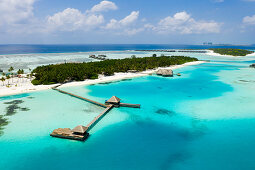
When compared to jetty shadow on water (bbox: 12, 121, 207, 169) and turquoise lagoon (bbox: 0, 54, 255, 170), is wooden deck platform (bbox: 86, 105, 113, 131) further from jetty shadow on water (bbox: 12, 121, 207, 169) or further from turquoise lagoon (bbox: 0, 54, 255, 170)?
jetty shadow on water (bbox: 12, 121, 207, 169)

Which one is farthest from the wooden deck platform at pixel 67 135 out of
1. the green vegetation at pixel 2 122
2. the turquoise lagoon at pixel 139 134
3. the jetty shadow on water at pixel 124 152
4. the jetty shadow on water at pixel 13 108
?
the jetty shadow on water at pixel 13 108

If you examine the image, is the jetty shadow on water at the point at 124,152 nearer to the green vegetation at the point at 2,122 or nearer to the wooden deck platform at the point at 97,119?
the wooden deck platform at the point at 97,119

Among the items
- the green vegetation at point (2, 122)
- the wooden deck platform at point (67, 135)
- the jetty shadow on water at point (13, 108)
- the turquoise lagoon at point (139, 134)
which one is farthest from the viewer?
the jetty shadow on water at point (13, 108)

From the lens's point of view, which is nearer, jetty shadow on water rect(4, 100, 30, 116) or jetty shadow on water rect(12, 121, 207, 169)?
jetty shadow on water rect(12, 121, 207, 169)

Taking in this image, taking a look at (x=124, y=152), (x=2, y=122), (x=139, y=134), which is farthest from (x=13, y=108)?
(x=139, y=134)

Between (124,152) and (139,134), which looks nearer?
(124,152)

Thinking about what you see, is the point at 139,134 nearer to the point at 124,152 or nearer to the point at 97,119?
the point at 124,152

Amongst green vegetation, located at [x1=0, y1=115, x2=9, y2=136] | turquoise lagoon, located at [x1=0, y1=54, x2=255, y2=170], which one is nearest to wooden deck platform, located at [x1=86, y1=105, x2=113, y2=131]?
turquoise lagoon, located at [x1=0, y1=54, x2=255, y2=170]

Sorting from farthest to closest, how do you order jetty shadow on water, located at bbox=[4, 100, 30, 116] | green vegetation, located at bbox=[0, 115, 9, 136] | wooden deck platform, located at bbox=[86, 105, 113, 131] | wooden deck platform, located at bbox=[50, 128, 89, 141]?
jetty shadow on water, located at bbox=[4, 100, 30, 116] < wooden deck platform, located at bbox=[86, 105, 113, 131] < green vegetation, located at bbox=[0, 115, 9, 136] < wooden deck platform, located at bbox=[50, 128, 89, 141]
